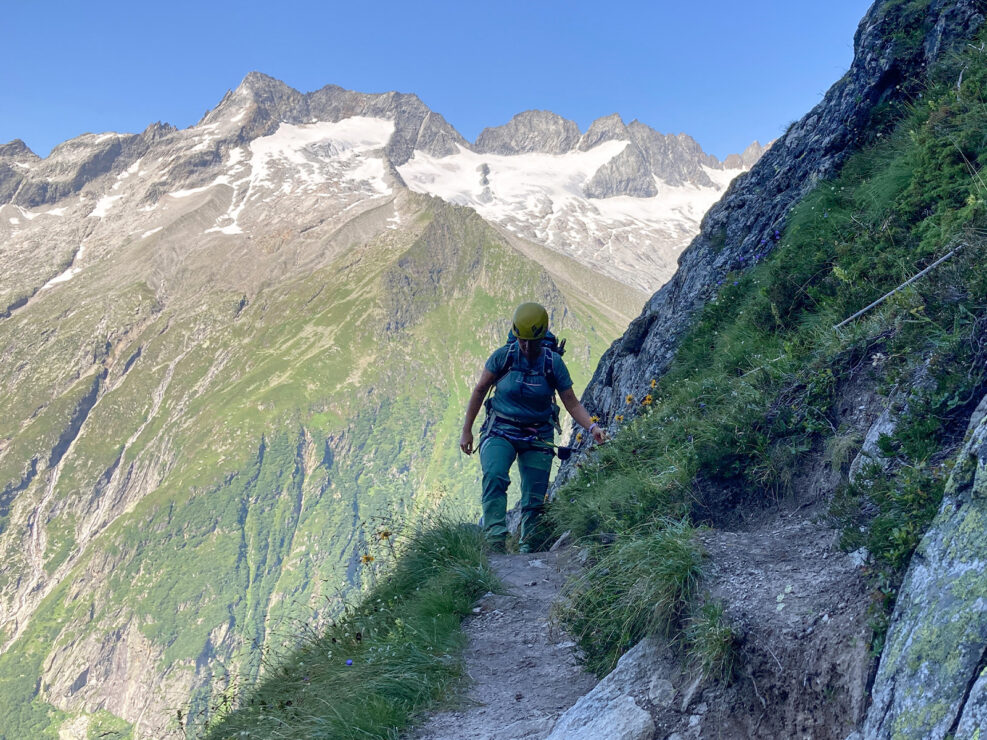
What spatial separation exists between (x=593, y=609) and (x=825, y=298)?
509 cm

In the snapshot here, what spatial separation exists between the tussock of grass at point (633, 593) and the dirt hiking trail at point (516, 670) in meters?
0.26

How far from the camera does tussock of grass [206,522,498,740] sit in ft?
18.0

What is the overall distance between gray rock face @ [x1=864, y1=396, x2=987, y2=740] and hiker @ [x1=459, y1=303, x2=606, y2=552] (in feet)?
18.1


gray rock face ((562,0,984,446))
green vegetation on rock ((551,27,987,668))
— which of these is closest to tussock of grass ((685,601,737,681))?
green vegetation on rock ((551,27,987,668))

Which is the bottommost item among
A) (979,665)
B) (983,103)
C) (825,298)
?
(979,665)

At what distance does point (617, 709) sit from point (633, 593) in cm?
81

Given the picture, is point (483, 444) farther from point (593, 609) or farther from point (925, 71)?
point (925, 71)

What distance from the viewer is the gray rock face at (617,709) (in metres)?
4.50

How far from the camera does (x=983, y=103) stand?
329 inches

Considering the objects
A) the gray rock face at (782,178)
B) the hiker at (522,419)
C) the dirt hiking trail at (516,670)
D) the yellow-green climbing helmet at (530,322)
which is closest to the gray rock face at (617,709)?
the dirt hiking trail at (516,670)

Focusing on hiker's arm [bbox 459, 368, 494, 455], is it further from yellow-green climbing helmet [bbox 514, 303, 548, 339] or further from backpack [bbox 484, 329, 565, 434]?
yellow-green climbing helmet [bbox 514, 303, 548, 339]

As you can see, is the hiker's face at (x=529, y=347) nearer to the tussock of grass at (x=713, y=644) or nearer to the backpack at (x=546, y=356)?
the backpack at (x=546, y=356)

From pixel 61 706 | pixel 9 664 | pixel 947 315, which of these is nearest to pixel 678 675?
pixel 947 315

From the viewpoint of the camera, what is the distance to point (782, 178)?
1509 cm
